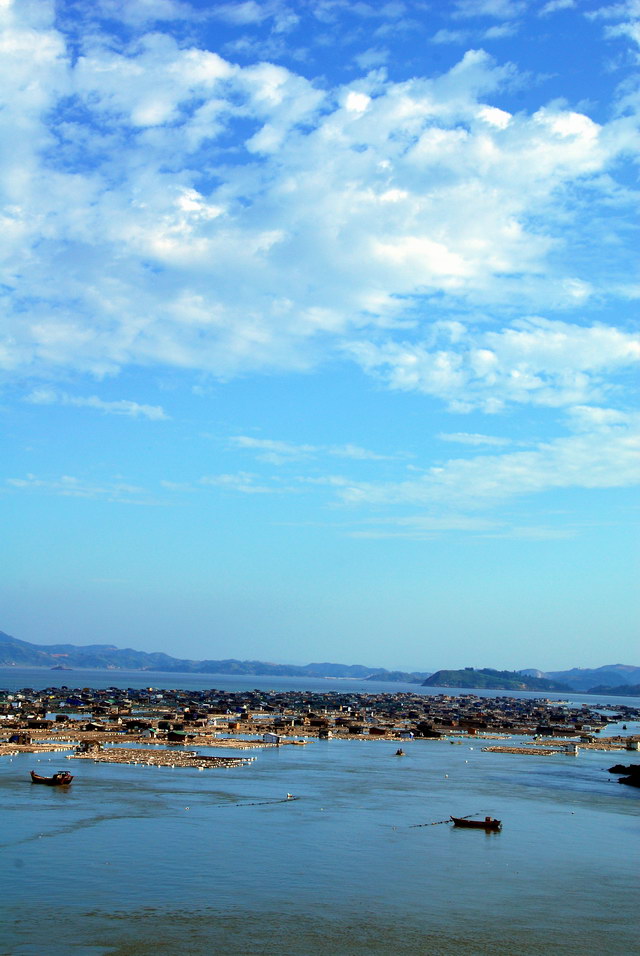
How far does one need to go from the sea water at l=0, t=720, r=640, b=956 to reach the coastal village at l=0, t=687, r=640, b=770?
41.6ft

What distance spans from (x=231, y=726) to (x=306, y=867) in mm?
62695

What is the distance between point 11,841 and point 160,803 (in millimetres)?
11208

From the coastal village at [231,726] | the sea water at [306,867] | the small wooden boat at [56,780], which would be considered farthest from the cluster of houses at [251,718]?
the sea water at [306,867]

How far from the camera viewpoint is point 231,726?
313ft

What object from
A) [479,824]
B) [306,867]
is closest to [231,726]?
[479,824]

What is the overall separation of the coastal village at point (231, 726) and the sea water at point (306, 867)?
12677 mm

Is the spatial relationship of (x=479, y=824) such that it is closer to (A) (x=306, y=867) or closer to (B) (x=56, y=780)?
(A) (x=306, y=867)

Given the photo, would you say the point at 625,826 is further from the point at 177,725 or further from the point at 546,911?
the point at 177,725

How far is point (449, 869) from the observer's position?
35344mm

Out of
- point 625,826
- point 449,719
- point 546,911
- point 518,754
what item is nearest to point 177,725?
point 518,754

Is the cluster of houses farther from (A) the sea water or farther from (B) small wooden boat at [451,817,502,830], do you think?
(B) small wooden boat at [451,817,502,830]

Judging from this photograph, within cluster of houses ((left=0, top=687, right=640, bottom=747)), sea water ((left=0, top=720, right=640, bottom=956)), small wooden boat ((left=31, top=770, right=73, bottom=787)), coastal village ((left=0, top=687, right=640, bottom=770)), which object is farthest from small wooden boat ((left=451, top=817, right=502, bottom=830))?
cluster of houses ((left=0, top=687, right=640, bottom=747))

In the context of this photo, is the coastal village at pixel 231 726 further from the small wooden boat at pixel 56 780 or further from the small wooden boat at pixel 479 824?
the small wooden boat at pixel 479 824

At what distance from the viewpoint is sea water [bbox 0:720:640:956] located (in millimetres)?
26734
